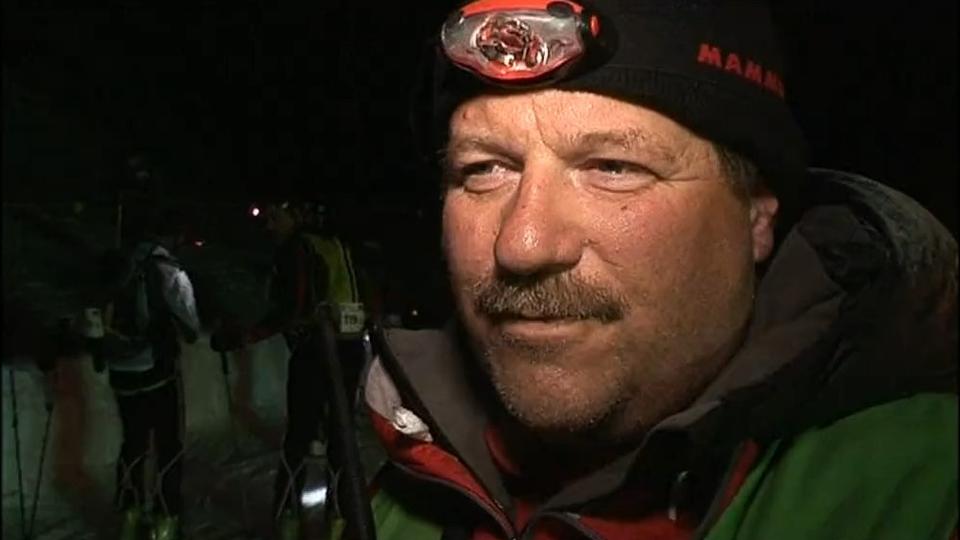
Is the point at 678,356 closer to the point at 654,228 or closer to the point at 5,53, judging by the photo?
the point at 654,228

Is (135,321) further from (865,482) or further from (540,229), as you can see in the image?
(865,482)

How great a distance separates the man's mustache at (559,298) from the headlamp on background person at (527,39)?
152mm

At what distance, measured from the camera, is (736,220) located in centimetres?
85

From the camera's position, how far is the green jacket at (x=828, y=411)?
2.53 ft

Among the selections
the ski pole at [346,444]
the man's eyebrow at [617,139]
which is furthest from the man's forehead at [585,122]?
the ski pole at [346,444]

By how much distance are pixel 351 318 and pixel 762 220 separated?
0.41 metres

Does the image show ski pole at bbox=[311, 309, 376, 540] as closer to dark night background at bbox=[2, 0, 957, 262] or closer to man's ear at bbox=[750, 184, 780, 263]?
dark night background at bbox=[2, 0, 957, 262]

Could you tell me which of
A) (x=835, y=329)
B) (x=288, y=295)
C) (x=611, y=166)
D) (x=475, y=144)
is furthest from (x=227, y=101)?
(x=835, y=329)

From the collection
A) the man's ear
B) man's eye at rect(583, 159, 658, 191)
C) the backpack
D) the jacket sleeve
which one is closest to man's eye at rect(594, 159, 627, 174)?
man's eye at rect(583, 159, 658, 191)

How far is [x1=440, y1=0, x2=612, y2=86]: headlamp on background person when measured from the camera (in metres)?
0.79

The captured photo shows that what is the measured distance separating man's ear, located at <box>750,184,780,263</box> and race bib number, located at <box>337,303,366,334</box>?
39cm

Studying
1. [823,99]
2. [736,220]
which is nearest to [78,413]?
[736,220]

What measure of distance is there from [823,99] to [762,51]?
11 centimetres

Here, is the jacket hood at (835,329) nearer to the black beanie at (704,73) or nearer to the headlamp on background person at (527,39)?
the black beanie at (704,73)
